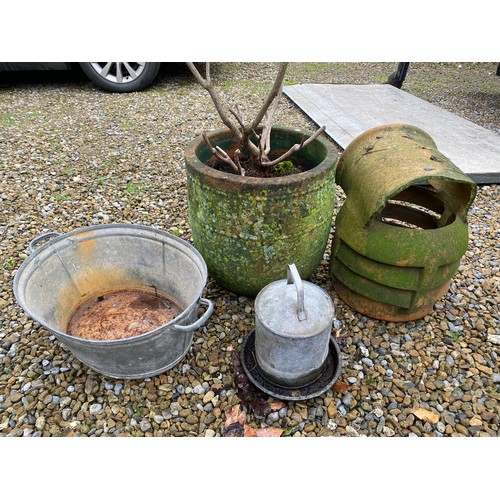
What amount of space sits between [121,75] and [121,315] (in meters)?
5.18

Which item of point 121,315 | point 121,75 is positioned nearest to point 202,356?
point 121,315

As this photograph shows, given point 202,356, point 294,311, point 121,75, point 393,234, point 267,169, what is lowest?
point 202,356

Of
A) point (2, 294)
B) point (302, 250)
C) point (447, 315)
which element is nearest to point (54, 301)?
point (2, 294)

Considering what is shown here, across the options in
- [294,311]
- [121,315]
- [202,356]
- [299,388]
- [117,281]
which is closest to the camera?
[294,311]

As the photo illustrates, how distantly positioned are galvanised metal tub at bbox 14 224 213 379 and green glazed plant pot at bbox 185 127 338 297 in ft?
0.79

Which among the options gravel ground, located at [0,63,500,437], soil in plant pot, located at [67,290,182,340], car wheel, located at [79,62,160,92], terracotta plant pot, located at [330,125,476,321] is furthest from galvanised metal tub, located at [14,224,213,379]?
car wheel, located at [79,62,160,92]

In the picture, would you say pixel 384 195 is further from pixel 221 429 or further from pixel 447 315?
pixel 221 429

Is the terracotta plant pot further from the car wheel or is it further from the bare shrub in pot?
the car wheel

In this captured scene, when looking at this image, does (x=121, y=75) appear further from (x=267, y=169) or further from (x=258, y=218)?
(x=258, y=218)

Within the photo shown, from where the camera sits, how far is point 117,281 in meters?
2.60

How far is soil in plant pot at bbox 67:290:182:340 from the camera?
2.35 metres

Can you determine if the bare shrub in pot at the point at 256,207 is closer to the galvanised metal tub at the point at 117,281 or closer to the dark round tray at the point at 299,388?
the galvanised metal tub at the point at 117,281

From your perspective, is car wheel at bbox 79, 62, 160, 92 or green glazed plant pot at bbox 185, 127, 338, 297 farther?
car wheel at bbox 79, 62, 160, 92

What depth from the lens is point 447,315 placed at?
102 inches
